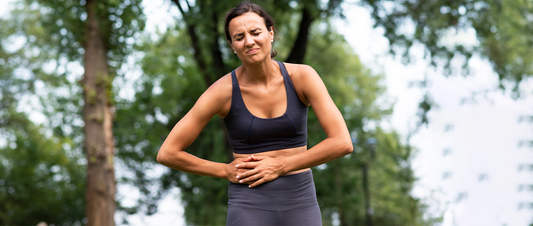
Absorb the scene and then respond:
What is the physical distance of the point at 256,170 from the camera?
2.50 meters

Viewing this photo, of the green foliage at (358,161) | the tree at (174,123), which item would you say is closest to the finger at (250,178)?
the green foliage at (358,161)

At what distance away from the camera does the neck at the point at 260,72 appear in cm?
261

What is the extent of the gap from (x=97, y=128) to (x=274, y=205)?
7.00 m

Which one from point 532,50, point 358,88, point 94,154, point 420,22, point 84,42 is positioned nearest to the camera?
point 94,154

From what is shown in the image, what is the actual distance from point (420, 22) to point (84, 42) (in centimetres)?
696

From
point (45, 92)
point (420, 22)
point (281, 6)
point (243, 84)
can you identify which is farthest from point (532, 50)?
point (45, 92)

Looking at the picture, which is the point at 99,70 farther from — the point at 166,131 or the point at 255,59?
the point at 166,131

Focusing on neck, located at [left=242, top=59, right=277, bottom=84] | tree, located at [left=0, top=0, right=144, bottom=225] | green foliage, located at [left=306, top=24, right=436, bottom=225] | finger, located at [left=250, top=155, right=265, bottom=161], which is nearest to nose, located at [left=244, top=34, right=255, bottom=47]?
neck, located at [left=242, top=59, right=277, bottom=84]

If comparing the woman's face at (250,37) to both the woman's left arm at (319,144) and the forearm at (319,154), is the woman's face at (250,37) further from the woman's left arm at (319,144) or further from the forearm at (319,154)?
the forearm at (319,154)

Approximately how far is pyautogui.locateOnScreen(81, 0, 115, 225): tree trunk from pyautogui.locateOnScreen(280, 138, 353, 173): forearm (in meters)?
6.91

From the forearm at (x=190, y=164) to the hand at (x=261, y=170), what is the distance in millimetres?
175

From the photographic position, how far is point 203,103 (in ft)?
8.55

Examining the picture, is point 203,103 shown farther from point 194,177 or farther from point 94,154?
point 194,177

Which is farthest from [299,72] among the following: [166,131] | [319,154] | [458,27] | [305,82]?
[166,131]
